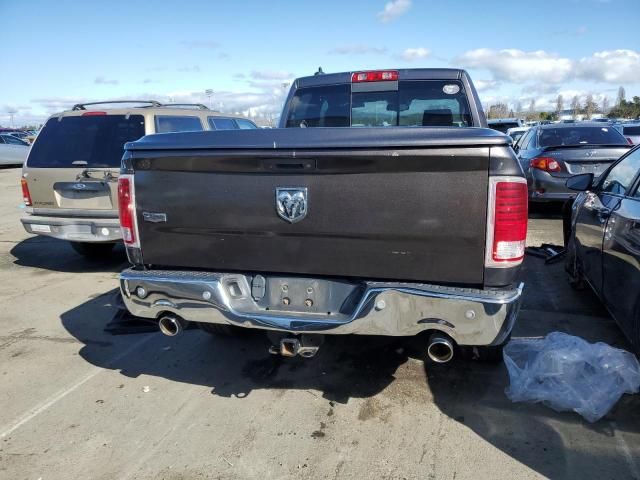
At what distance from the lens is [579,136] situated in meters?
9.45

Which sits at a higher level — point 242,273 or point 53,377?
point 242,273

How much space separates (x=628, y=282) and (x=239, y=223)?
2.55 m

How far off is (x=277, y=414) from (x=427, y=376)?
3.72ft

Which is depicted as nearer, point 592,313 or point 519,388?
point 519,388

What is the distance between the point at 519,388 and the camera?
10.9 feet

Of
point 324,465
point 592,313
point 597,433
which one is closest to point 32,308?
point 324,465

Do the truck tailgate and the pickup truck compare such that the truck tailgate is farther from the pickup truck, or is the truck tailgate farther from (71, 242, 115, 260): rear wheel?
(71, 242, 115, 260): rear wheel

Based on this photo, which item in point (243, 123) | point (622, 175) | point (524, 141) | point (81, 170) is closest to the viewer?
point (622, 175)

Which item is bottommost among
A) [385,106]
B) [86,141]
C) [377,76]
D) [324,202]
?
[324,202]

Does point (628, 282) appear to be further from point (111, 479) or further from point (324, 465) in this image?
point (111, 479)

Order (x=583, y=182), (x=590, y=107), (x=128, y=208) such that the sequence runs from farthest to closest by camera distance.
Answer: (x=590, y=107)
(x=583, y=182)
(x=128, y=208)

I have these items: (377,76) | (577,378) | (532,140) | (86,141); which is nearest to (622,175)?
(577,378)

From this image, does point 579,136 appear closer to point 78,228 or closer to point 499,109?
point 78,228

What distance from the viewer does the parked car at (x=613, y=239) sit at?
3320 mm
